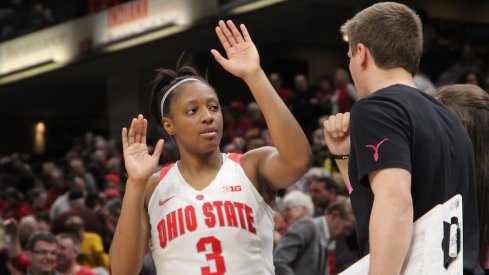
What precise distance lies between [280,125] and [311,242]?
141 inches

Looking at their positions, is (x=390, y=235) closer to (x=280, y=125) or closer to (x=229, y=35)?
(x=280, y=125)

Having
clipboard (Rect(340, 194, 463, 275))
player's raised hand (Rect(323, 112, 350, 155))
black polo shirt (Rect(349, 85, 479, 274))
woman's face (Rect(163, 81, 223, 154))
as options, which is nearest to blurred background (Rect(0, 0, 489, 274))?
woman's face (Rect(163, 81, 223, 154))

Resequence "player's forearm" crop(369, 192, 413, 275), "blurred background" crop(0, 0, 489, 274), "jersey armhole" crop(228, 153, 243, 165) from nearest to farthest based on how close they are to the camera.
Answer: "player's forearm" crop(369, 192, 413, 275) → "jersey armhole" crop(228, 153, 243, 165) → "blurred background" crop(0, 0, 489, 274)

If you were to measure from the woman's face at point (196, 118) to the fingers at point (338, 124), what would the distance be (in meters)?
0.67

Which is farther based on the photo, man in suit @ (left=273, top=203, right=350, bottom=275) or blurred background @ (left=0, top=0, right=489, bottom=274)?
blurred background @ (left=0, top=0, right=489, bottom=274)

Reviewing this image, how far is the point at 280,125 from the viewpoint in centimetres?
388

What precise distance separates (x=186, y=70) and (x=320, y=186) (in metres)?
4.65

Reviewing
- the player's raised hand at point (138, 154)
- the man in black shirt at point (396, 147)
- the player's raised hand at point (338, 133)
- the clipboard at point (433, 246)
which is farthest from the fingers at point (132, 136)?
the clipboard at point (433, 246)

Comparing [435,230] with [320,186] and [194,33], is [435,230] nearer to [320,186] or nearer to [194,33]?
[320,186]

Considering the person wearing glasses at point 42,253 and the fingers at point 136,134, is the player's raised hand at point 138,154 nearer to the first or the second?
the fingers at point 136,134

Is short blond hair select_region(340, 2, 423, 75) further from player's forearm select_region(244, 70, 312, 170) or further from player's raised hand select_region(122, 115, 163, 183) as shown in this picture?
player's raised hand select_region(122, 115, 163, 183)

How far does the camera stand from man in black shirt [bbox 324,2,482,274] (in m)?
2.97

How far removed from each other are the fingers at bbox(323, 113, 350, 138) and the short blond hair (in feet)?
1.24

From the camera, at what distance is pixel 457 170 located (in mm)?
3209
